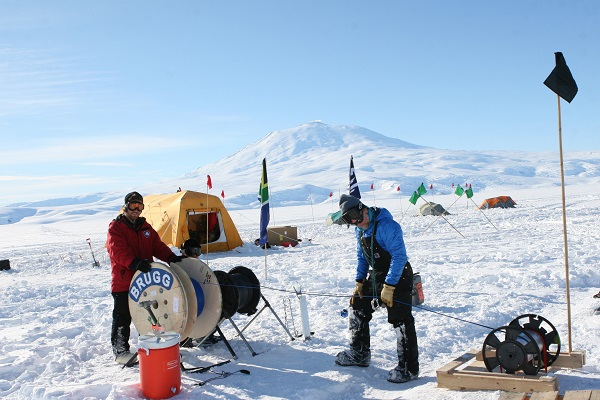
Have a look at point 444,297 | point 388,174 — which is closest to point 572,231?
point 444,297

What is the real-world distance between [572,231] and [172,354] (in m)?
18.1

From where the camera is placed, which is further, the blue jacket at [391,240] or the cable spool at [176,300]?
the cable spool at [176,300]

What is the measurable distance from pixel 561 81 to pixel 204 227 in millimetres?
16807

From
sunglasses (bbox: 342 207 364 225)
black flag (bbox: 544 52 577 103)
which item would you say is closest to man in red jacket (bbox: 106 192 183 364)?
sunglasses (bbox: 342 207 364 225)

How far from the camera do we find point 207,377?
6.18 m

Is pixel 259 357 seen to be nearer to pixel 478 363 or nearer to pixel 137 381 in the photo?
pixel 137 381

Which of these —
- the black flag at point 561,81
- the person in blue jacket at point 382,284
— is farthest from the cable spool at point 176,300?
the black flag at point 561,81

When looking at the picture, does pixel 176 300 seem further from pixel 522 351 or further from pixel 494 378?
pixel 522 351

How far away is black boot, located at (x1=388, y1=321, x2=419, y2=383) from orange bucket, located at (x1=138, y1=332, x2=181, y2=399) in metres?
2.24

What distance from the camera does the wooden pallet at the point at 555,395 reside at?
4.69m

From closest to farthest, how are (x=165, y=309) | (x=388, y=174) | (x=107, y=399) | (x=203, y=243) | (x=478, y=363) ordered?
(x=107, y=399)
(x=478, y=363)
(x=165, y=309)
(x=203, y=243)
(x=388, y=174)

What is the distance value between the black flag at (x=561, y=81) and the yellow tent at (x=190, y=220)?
14.2m

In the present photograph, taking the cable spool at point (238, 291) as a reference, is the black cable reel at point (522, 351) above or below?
below

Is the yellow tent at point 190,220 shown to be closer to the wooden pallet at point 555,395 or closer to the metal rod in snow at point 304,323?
the metal rod in snow at point 304,323
